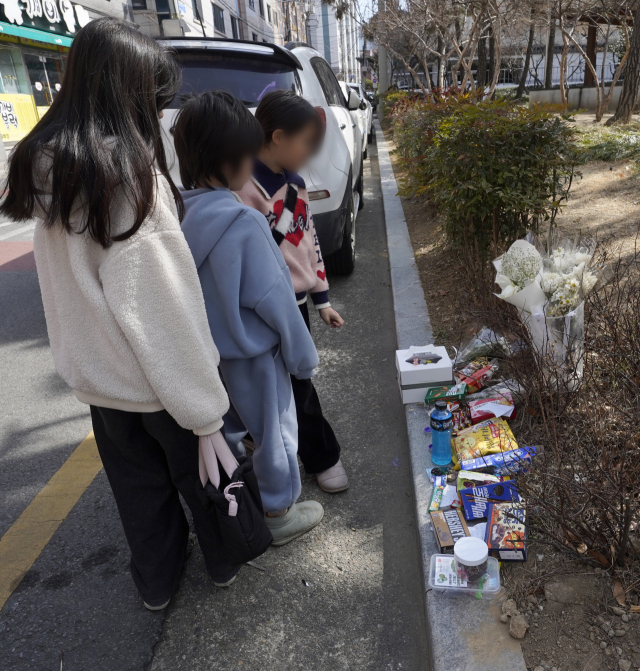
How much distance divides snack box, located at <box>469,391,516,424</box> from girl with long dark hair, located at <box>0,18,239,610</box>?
4.95ft

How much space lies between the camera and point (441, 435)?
268 centimetres

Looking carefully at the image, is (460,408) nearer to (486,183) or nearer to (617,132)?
(486,183)

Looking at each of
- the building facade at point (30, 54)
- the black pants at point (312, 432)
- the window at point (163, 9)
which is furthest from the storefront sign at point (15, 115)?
the black pants at point (312, 432)

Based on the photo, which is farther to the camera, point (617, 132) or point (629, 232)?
point (617, 132)

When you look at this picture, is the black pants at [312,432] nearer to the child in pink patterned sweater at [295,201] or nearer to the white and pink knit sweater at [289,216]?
the child in pink patterned sweater at [295,201]

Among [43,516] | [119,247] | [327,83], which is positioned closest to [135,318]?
[119,247]

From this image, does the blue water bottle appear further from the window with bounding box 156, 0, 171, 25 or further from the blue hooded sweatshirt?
the window with bounding box 156, 0, 171, 25

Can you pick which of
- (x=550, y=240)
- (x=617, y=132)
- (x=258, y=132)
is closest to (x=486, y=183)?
(x=550, y=240)

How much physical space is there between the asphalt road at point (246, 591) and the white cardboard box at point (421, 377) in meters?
0.21

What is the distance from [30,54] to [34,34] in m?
1.03

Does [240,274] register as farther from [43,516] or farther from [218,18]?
[218,18]

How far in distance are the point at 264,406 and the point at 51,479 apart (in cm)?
148

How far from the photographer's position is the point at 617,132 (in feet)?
32.3

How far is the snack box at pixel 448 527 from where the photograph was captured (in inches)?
85.8
